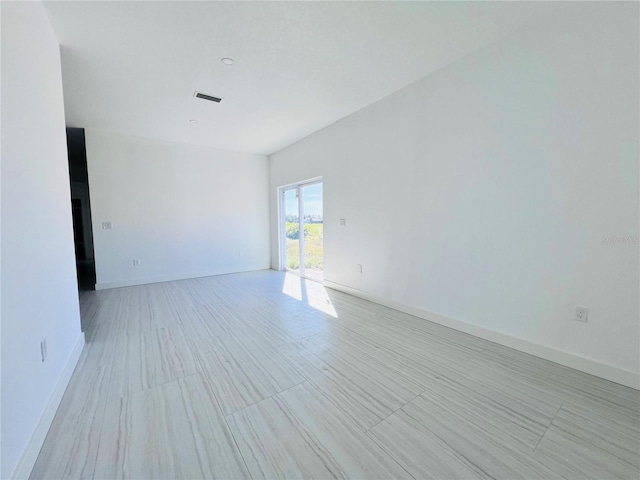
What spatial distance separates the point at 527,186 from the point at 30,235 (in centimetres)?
352

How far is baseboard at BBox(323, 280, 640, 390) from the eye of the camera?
186 cm

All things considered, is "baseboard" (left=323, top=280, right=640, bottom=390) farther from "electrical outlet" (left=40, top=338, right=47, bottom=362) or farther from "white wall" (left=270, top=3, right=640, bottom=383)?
"electrical outlet" (left=40, top=338, right=47, bottom=362)

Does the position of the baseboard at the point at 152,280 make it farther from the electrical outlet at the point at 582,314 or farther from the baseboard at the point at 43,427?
the electrical outlet at the point at 582,314

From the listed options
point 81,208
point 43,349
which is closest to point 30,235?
point 43,349

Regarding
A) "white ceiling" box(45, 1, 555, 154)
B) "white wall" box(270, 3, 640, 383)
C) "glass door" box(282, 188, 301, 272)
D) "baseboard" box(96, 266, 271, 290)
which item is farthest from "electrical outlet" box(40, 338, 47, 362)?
"glass door" box(282, 188, 301, 272)

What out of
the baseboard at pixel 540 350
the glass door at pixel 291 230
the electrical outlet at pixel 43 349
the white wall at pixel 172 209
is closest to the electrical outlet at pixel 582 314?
the baseboard at pixel 540 350

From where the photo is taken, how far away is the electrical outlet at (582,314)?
6.56 feet

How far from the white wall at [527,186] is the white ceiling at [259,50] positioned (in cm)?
33

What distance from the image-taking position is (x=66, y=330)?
6.74ft

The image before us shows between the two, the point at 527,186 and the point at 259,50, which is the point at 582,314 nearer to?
the point at 527,186

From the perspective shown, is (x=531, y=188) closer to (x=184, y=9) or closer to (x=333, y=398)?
(x=333, y=398)

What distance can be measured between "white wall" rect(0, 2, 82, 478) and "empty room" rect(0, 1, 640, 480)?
2cm

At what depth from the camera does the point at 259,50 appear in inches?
96.2

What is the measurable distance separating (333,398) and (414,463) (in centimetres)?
60
